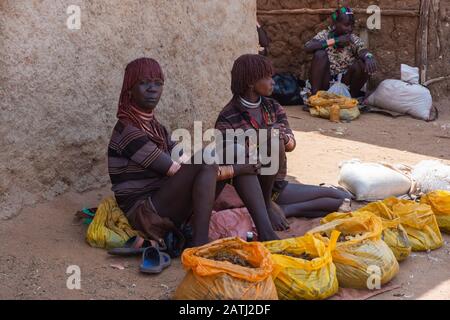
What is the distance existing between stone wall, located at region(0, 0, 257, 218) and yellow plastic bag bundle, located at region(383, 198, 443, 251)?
1.81 meters

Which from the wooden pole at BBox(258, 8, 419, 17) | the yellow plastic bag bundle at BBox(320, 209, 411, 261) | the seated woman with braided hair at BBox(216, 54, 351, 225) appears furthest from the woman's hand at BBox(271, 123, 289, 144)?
the wooden pole at BBox(258, 8, 419, 17)

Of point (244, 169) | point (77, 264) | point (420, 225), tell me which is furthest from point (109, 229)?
point (420, 225)

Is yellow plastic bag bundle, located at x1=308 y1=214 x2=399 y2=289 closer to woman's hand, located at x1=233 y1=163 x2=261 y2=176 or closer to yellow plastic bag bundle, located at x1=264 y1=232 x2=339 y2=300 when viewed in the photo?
yellow plastic bag bundle, located at x1=264 y1=232 x2=339 y2=300

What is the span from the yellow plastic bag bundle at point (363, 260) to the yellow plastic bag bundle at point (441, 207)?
907mm

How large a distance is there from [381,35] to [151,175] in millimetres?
5628

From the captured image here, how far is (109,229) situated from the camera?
4156mm

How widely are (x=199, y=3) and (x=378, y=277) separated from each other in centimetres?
265

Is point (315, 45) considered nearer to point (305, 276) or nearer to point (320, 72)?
point (320, 72)

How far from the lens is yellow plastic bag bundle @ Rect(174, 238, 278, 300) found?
324cm

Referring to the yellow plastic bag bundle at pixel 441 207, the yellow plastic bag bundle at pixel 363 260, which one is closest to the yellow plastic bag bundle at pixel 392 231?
the yellow plastic bag bundle at pixel 363 260

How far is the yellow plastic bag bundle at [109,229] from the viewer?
4109 millimetres

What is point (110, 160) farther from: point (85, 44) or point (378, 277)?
point (378, 277)

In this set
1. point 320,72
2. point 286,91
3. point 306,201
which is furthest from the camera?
point 286,91

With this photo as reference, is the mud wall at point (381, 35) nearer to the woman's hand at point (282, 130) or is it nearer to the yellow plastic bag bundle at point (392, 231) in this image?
the woman's hand at point (282, 130)
